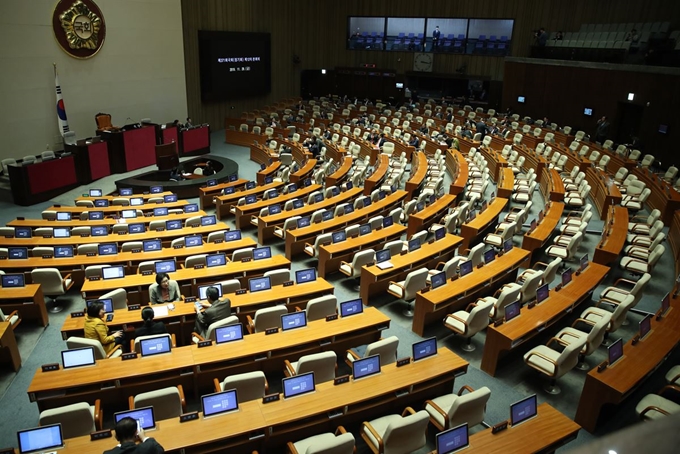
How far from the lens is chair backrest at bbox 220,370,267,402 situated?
189 inches

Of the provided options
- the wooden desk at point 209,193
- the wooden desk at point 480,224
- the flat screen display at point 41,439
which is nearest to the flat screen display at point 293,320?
the flat screen display at point 41,439

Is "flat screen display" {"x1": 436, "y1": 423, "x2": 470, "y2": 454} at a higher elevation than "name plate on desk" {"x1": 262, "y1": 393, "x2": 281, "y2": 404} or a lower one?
higher

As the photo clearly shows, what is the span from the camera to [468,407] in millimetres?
4691

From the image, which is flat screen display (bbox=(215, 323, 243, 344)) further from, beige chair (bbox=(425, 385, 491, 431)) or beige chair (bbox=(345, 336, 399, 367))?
beige chair (bbox=(425, 385, 491, 431))

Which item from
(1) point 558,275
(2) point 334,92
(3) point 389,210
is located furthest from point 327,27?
(1) point 558,275

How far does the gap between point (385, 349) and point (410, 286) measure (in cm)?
201

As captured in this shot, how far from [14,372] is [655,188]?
1344 cm

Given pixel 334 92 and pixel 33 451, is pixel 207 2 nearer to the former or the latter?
pixel 334 92

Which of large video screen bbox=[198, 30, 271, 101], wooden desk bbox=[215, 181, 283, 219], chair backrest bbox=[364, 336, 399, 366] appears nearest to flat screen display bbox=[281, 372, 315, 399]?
chair backrest bbox=[364, 336, 399, 366]

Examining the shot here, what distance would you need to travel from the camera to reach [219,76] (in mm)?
22250

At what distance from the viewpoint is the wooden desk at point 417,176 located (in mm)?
12620

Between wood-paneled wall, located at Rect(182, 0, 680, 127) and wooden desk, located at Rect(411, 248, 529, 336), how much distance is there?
16509mm

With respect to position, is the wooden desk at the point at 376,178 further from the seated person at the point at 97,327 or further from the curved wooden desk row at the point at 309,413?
the seated person at the point at 97,327

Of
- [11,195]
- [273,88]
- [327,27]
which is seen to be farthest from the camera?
[327,27]
